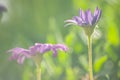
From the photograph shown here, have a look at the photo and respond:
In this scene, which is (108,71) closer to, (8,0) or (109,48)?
(109,48)

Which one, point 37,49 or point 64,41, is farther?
point 64,41

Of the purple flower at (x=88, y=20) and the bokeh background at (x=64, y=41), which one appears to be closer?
the purple flower at (x=88, y=20)

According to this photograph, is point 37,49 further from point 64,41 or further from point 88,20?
point 64,41

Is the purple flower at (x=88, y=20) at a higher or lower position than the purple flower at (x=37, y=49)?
higher

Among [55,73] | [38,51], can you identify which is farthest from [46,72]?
[38,51]

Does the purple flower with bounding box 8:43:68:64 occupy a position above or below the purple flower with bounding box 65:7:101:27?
below

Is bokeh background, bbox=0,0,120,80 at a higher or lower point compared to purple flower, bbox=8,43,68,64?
higher

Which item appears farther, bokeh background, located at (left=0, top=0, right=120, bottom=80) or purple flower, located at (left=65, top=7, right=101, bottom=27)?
bokeh background, located at (left=0, top=0, right=120, bottom=80)

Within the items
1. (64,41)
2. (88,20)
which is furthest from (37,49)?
(64,41)
